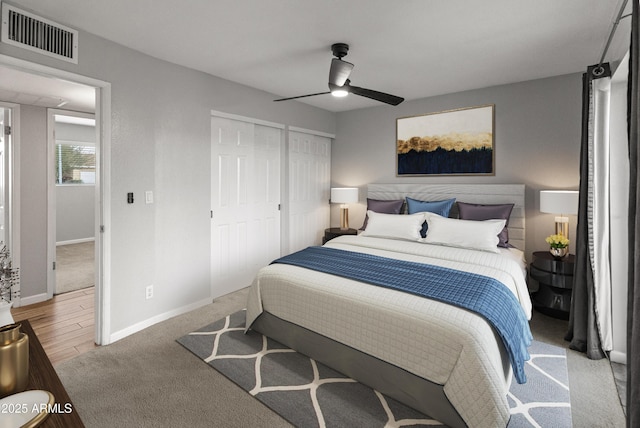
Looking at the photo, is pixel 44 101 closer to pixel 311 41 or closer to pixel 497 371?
pixel 311 41

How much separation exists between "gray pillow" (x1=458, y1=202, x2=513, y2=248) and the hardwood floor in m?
3.90

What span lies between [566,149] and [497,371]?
2.83m

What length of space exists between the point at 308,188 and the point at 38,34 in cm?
338

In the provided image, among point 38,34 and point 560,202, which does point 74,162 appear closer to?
point 38,34

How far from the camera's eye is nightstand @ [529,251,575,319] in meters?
2.99

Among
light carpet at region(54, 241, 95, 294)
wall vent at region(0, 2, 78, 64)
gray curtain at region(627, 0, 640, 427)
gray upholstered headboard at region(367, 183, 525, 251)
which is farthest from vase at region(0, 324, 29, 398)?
gray upholstered headboard at region(367, 183, 525, 251)

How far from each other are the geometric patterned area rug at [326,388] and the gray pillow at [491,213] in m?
1.13

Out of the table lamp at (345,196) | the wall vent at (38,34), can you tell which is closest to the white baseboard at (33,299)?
the wall vent at (38,34)

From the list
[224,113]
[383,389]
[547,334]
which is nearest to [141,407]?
[383,389]

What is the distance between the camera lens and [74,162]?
6.86 metres

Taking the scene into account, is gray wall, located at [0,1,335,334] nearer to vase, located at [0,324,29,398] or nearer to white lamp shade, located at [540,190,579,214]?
vase, located at [0,324,29,398]

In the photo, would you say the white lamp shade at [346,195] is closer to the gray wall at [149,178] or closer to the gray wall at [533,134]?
the gray wall at [533,134]

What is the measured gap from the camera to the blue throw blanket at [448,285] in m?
1.93

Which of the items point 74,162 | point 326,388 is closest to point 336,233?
point 326,388
